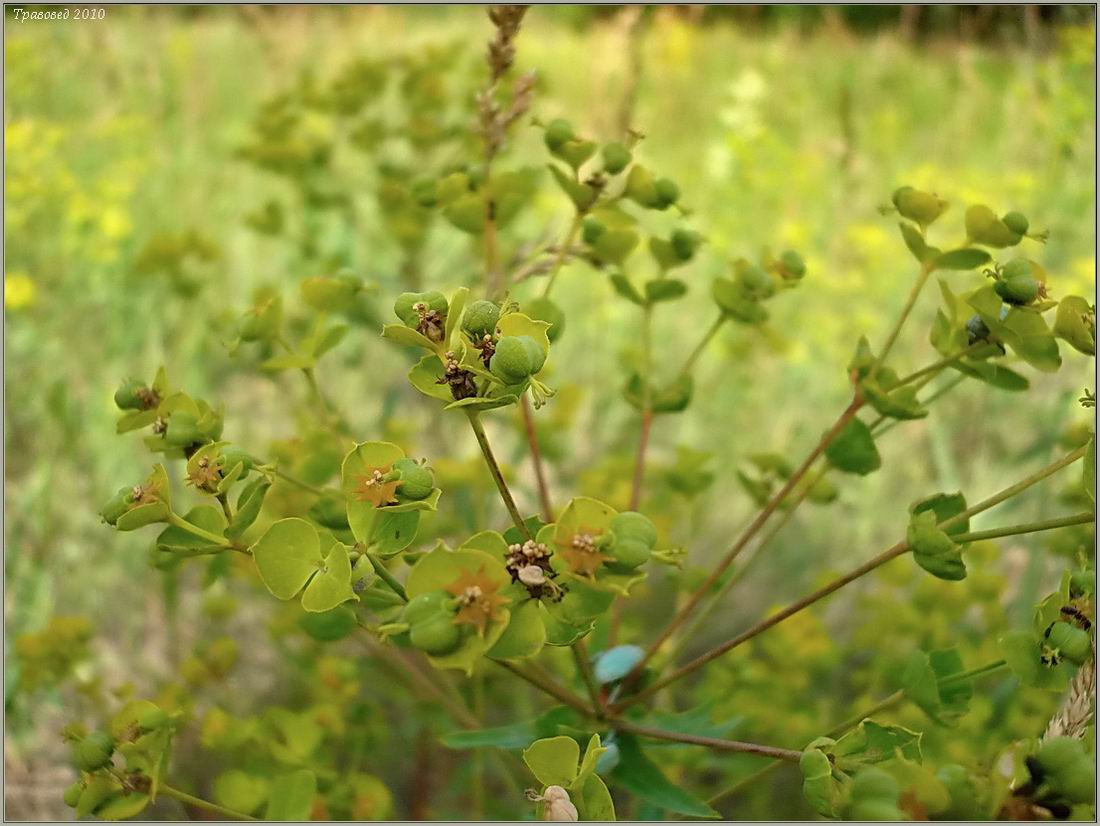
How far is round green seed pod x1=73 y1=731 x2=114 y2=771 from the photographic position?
98 centimetres

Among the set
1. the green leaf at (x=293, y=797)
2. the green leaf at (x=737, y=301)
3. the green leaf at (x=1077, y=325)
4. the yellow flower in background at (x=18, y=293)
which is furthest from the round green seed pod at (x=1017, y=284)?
the yellow flower in background at (x=18, y=293)

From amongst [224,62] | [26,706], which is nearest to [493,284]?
[26,706]

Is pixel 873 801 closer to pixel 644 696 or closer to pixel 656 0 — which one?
pixel 644 696

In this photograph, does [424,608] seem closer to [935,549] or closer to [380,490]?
[380,490]

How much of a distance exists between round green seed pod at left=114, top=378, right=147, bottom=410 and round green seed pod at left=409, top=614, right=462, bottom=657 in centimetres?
53

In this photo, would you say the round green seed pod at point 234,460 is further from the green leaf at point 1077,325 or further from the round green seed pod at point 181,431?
the green leaf at point 1077,325

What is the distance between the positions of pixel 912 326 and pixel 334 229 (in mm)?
2444

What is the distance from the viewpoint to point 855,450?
1.25 metres

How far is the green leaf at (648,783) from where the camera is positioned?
1077 mm

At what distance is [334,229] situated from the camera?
370 centimetres

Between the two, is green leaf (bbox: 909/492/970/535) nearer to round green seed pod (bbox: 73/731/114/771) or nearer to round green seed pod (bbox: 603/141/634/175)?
round green seed pod (bbox: 603/141/634/175)

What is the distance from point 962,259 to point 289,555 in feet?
3.10

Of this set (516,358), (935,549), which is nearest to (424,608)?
(516,358)

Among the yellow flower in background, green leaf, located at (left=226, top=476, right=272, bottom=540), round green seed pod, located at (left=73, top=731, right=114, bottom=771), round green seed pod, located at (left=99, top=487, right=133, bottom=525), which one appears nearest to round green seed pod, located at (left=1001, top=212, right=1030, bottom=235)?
green leaf, located at (left=226, top=476, right=272, bottom=540)
